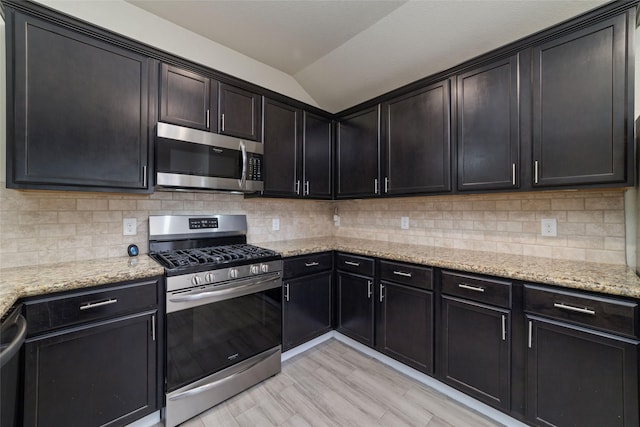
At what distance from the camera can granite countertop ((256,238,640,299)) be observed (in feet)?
4.22

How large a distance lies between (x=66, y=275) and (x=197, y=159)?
100cm

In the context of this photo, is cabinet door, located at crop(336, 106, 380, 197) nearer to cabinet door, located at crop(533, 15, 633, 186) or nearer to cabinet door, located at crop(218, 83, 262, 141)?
cabinet door, located at crop(218, 83, 262, 141)

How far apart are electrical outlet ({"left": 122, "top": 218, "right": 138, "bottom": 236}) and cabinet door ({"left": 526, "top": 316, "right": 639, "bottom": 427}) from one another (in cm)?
267

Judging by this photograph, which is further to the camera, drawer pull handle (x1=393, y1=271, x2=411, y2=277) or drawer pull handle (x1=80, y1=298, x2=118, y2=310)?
drawer pull handle (x1=393, y1=271, x2=411, y2=277)

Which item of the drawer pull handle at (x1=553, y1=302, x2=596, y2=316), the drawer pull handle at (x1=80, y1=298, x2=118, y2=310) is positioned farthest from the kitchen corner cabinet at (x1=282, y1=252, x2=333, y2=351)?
the drawer pull handle at (x1=553, y1=302, x2=596, y2=316)

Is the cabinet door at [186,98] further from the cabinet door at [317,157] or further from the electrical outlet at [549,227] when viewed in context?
the electrical outlet at [549,227]

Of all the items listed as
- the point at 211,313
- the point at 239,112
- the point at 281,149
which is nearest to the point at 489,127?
the point at 281,149

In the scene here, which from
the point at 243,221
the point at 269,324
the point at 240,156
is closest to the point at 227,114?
the point at 240,156

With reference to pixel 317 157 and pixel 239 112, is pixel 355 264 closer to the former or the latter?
pixel 317 157

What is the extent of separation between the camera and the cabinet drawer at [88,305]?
122 centimetres

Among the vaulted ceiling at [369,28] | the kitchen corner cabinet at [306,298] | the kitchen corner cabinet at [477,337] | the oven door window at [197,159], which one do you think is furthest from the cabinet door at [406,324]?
the vaulted ceiling at [369,28]

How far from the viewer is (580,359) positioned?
1329mm

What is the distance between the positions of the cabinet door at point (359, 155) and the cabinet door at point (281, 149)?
0.52 meters

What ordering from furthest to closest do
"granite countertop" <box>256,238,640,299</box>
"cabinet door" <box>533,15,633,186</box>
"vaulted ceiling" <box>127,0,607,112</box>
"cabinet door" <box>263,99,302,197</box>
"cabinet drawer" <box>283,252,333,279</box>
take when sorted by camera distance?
"cabinet door" <box>263,99,302,197</box>, "cabinet drawer" <box>283,252,333,279</box>, "vaulted ceiling" <box>127,0,607,112</box>, "cabinet door" <box>533,15,633,186</box>, "granite countertop" <box>256,238,640,299</box>
